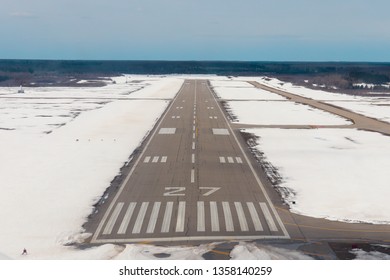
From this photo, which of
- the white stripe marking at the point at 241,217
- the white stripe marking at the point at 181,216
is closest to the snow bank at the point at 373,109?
the white stripe marking at the point at 241,217

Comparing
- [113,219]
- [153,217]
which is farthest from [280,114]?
[113,219]

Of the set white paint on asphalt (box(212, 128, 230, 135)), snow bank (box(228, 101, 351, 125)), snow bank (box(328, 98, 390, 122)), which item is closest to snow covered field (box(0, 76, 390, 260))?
snow bank (box(228, 101, 351, 125))

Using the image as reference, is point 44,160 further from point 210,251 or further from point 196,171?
point 210,251

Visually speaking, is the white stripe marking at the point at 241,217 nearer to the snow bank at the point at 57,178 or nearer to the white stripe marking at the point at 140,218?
the white stripe marking at the point at 140,218

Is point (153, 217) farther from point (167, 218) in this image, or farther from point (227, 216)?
point (227, 216)

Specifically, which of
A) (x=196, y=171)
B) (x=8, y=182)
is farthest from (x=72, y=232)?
(x=196, y=171)

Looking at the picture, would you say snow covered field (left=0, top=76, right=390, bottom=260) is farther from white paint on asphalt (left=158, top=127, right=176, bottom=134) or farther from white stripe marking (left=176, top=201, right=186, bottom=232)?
white stripe marking (left=176, top=201, right=186, bottom=232)
